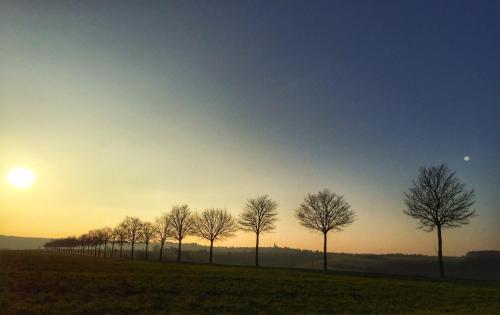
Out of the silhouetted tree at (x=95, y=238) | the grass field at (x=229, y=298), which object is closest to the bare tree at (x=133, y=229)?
the silhouetted tree at (x=95, y=238)

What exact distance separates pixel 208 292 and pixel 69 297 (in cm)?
819

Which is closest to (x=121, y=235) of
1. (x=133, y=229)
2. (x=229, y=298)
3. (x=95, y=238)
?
(x=133, y=229)

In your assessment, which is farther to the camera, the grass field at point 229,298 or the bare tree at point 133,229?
the bare tree at point 133,229

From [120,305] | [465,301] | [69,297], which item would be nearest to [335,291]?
[465,301]

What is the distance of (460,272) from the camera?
167750 mm

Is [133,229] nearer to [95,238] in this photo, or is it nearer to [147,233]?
[147,233]

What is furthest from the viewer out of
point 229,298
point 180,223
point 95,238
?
point 95,238

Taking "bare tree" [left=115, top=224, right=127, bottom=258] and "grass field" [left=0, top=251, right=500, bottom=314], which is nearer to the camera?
"grass field" [left=0, top=251, right=500, bottom=314]

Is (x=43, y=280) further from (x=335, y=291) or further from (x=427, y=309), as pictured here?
(x=427, y=309)

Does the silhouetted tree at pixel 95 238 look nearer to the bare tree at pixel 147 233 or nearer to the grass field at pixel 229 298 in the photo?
the bare tree at pixel 147 233

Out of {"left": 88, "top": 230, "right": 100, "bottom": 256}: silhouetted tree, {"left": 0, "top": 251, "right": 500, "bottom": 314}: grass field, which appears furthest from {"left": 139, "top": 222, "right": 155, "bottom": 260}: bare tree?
{"left": 0, "top": 251, "right": 500, "bottom": 314}: grass field

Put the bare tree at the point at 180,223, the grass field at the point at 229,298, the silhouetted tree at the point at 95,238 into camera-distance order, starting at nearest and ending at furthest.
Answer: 1. the grass field at the point at 229,298
2. the bare tree at the point at 180,223
3. the silhouetted tree at the point at 95,238

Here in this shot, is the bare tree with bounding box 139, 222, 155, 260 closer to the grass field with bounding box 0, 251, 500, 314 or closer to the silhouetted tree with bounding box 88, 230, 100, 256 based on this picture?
the silhouetted tree with bounding box 88, 230, 100, 256

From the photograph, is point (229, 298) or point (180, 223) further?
point (180, 223)
